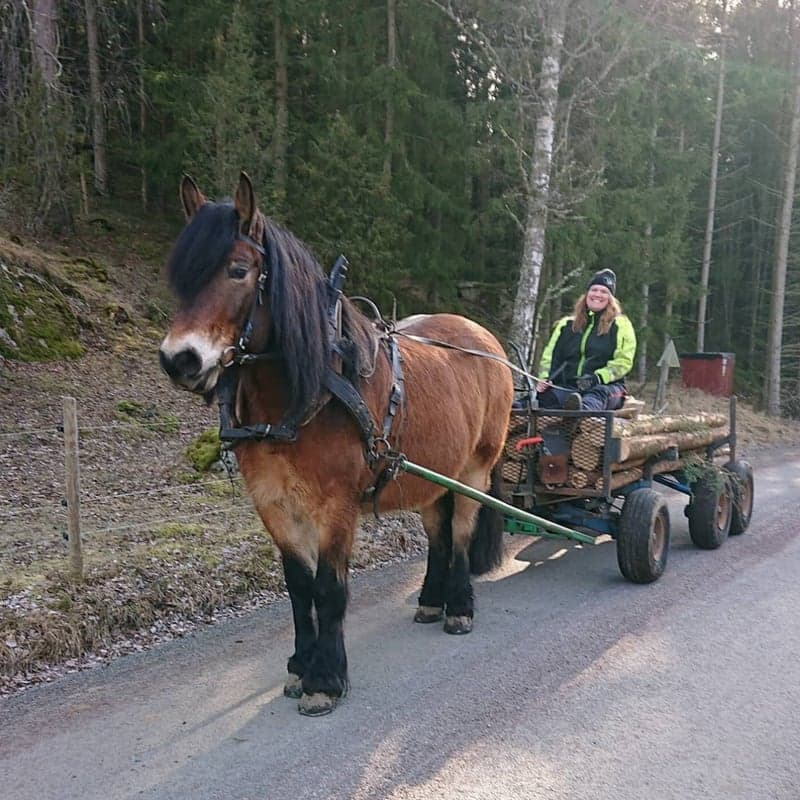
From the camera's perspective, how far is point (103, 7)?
53.6 ft

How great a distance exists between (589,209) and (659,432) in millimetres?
9255

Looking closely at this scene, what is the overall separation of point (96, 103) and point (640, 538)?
17.0 meters

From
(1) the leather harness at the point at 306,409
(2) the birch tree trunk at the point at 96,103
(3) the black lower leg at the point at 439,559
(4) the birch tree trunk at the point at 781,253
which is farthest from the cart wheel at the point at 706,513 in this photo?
(4) the birch tree trunk at the point at 781,253

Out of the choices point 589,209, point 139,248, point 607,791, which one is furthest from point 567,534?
point 139,248

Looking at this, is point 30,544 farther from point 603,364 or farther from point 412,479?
point 603,364

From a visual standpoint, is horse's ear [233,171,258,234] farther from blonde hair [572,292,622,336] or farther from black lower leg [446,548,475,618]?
blonde hair [572,292,622,336]

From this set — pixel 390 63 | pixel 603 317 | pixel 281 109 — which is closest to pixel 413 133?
pixel 390 63

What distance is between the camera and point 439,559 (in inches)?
188

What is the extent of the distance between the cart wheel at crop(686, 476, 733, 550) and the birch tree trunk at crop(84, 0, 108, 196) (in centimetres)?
1627

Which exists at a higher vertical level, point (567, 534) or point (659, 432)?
point (659, 432)

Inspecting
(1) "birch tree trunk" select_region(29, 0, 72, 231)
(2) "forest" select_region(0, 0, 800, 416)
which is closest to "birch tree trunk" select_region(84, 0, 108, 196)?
(2) "forest" select_region(0, 0, 800, 416)

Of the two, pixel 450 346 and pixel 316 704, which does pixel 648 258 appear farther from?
pixel 316 704

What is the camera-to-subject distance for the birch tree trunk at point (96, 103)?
17.7 m

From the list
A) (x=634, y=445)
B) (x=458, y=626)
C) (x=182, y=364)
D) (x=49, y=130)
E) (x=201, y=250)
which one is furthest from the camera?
(x=49, y=130)
